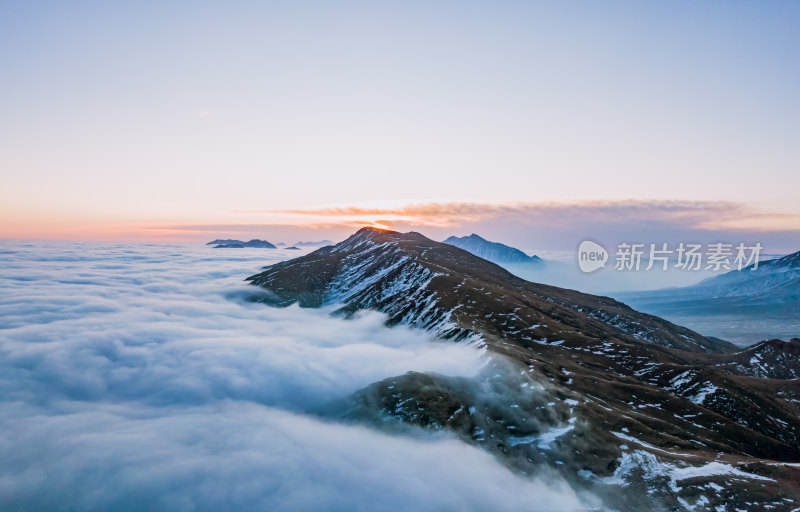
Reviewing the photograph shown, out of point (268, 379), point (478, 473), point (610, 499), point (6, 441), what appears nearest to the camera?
point (610, 499)

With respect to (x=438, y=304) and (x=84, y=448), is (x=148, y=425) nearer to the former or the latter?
(x=84, y=448)

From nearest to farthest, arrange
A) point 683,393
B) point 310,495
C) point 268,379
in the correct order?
point 310,495
point 683,393
point 268,379

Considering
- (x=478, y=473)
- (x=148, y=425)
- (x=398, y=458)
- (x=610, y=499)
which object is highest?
(x=610, y=499)

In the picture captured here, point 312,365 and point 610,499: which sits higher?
point 610,499

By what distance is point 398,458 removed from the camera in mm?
109312

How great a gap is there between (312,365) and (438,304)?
78.4 m

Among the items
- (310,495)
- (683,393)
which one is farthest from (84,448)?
(683,393)

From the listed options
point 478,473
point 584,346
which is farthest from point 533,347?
point 478,473

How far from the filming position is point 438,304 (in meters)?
198

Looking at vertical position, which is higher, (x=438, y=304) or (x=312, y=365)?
(x=438, y=304)

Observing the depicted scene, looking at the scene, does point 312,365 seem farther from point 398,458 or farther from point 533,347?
point 533,347

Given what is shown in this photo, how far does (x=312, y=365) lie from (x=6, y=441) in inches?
4698

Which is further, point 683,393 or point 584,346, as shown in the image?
point 584,346

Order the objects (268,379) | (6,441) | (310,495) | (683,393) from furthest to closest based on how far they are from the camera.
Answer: (268,379)
(6,441)
(683,393)
(310,495)
